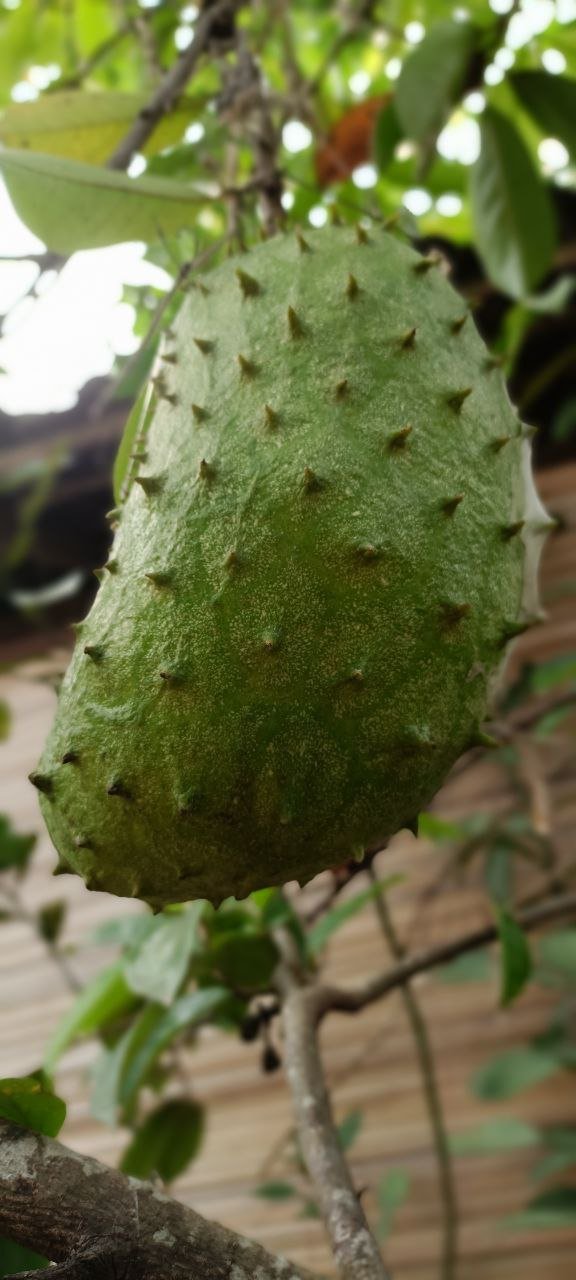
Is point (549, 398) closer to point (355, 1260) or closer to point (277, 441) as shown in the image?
point (277, 441)

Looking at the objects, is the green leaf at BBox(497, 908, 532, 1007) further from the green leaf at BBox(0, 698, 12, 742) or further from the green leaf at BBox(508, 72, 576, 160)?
the green leaf at BBox(0, 698, 12, 742)

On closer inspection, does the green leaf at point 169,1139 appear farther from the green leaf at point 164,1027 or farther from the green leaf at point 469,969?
the green leaf at point 469,969

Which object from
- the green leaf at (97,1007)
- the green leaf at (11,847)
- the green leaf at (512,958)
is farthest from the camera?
the green leaf at (11,847)

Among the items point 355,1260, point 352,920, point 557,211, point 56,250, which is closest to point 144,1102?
point 352,920

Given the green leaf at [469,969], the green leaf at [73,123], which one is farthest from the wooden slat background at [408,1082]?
the green leaf at [73,123]

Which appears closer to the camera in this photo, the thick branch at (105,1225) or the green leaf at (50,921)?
the thick branch at (105,1225)

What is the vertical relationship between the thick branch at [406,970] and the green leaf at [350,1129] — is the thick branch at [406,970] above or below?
above
